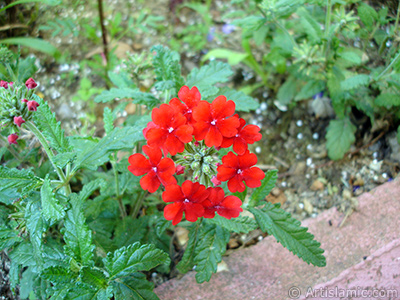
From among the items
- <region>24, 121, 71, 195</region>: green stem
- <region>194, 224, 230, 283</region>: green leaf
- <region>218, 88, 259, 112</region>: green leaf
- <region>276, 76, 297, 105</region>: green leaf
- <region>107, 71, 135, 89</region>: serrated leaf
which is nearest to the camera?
<region>24, 121, 71, 195</region>: green stem

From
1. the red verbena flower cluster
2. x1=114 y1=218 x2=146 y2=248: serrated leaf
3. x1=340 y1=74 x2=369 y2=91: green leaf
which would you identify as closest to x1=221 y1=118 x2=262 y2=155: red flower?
the red verbena flower cluster

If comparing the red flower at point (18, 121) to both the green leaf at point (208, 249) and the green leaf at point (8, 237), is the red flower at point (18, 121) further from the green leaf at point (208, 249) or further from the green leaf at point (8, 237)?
the green leaf at point (208, 249)

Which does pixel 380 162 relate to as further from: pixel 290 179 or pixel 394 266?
pixel 394 266

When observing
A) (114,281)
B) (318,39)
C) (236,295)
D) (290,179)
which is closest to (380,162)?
(290,179)

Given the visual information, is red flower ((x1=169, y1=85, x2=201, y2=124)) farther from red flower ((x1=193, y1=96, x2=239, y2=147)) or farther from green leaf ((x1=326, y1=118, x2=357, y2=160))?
green leaf ((x1=326, y1=118, x2=357, y2=160))

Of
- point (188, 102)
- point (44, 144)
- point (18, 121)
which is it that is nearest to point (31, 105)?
point (18, 121)
